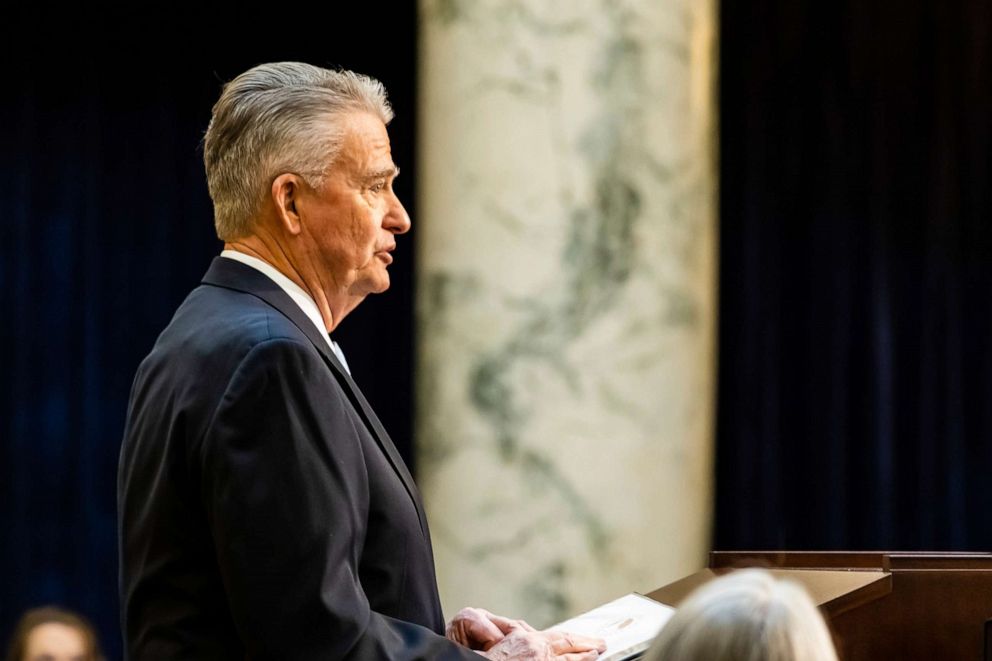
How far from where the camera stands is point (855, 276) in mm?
4500

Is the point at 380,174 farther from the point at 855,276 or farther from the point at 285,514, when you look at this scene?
the point at 855,276

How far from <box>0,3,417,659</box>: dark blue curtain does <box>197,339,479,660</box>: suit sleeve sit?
3.08 metres

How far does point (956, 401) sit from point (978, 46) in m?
1.03

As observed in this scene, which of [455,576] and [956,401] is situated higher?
[956,401]

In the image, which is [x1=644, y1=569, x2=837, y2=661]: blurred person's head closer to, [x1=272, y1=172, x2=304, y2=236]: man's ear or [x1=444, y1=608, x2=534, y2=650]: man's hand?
[x1=444, y1=608, x2=534, y2=650]: man's hand

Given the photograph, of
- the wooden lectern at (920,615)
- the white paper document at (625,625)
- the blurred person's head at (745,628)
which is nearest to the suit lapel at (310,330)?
the white paper document at (625,625)

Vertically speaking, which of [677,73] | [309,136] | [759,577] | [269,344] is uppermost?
[677,73]

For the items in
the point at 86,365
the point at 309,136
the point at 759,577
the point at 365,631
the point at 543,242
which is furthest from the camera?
the point at 86,365

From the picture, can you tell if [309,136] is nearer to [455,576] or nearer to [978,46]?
[455,576]

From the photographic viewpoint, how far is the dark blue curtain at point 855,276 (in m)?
4.41

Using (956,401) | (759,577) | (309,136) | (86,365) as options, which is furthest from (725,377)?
(759,577)

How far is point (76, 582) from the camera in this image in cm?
466

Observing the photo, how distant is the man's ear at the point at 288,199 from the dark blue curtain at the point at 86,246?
287 cm

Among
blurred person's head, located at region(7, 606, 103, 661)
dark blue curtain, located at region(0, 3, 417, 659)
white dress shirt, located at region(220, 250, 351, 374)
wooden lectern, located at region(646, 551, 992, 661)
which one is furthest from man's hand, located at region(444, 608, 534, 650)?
dark blue curtain, located at region(0, 3, 417, 659)
